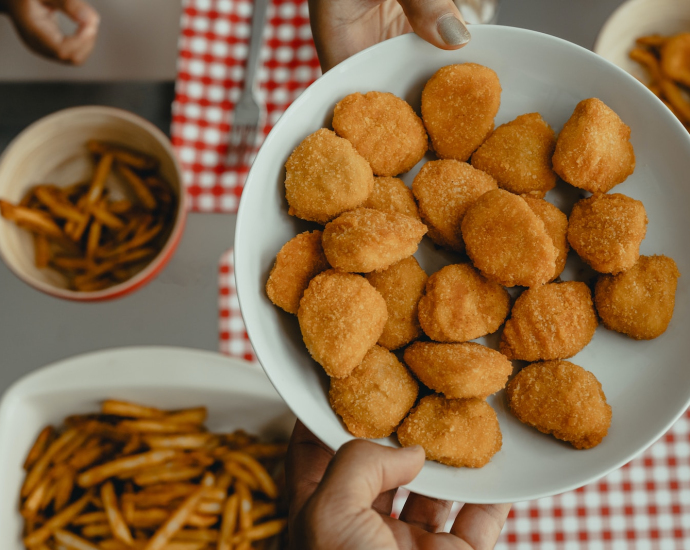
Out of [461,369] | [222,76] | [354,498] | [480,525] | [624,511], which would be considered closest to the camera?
[354,498]

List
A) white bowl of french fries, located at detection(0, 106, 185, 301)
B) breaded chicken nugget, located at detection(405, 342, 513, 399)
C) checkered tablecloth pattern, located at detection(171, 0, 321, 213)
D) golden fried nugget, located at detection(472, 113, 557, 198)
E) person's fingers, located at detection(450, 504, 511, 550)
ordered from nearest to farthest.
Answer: breaded chicken nugget, located at detection(405, 342, 513, 399) → golden fried nugget, located at detection(472, 113, 557, 198) → person's fingers, located at detection(450, 504, 511, 550) → white bowl of french fries, located at detection(0, 106, 185, 301) → checkered tablecloth pattern, located at detection(171, 0, 321, 213)

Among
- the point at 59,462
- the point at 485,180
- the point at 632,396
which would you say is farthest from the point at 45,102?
the point at 632,396

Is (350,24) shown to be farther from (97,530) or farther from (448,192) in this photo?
(97,530)

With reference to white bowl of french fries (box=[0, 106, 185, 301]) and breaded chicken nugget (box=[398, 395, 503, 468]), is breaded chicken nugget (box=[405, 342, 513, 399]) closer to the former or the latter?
breaded chicken nugget (box=[398, 395, 503, 468])

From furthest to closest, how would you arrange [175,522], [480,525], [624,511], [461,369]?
[624,511] < [175,522] < [480,525] < [461,369]

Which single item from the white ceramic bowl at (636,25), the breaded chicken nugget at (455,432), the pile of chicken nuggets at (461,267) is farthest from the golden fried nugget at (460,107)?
the white ceramic bowl at (636,25)

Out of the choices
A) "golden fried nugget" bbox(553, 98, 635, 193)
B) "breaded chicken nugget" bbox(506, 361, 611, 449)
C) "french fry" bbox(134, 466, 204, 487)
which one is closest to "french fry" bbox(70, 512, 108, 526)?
"french fry" bbox(134, 466, 204, 487)

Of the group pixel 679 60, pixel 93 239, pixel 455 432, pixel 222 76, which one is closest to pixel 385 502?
pixel 455 432
